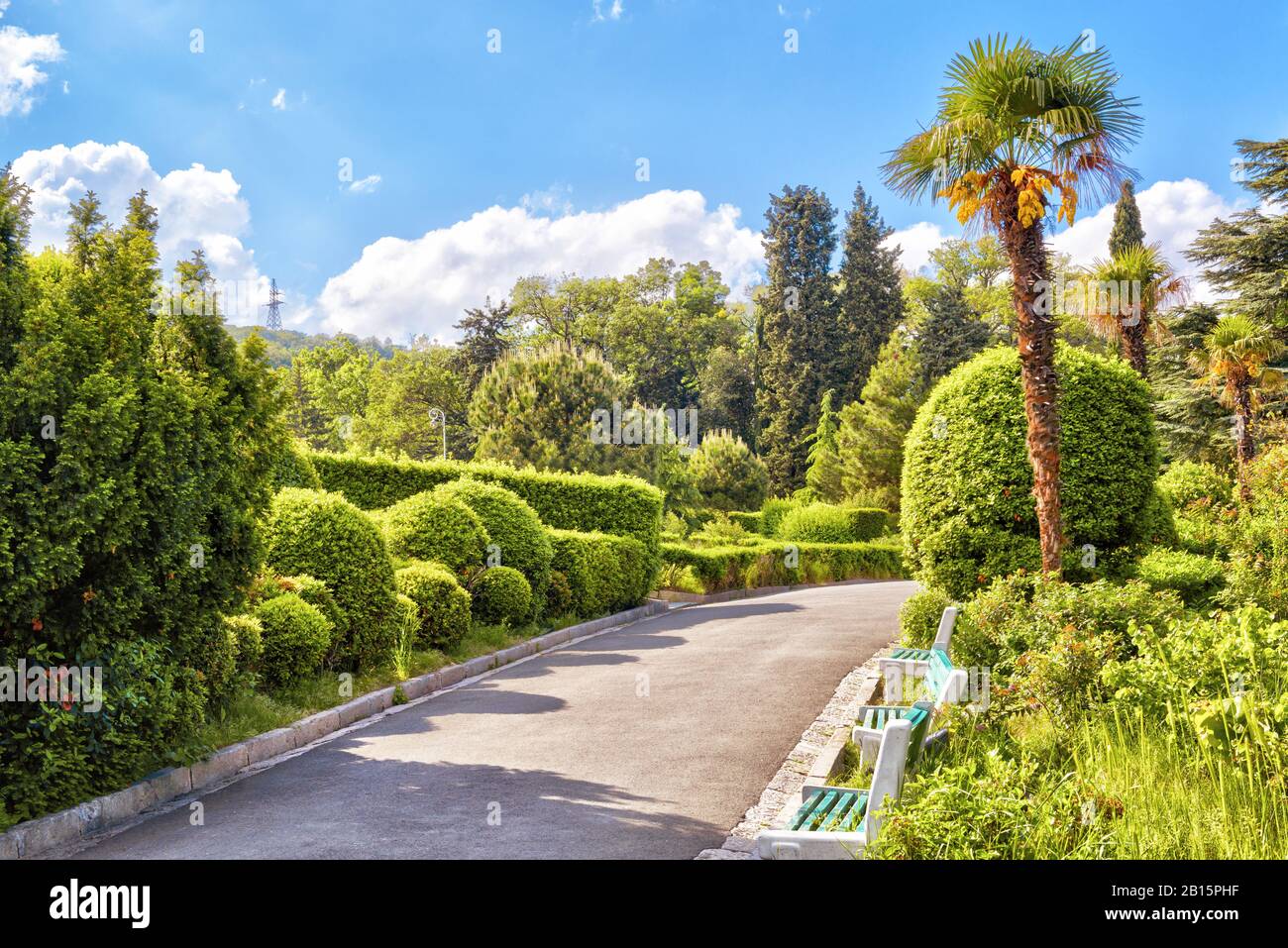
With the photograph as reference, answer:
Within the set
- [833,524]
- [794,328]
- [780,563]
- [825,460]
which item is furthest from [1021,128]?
[794,328]

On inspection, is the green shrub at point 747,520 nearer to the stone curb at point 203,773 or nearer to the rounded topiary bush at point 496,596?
the rounded topiary bush at point 496,596

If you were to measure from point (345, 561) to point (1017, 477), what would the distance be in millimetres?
7764

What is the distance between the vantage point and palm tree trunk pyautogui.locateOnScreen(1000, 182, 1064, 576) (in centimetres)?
1070

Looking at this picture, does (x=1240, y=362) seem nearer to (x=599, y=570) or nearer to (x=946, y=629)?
(x=599, y=570)

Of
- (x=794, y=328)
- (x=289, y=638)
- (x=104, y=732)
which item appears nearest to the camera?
(x=104, y=732)

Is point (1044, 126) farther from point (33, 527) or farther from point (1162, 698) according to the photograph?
point (33, 527)

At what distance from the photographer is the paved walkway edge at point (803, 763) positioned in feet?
18.7

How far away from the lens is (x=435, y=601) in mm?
12305

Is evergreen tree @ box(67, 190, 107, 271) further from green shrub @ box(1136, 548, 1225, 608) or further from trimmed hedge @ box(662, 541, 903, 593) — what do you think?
trimmed hedge @ box(662, 541, 903, 593)

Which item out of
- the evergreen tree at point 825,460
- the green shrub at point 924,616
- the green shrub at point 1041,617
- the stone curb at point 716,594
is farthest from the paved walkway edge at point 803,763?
the evergreen tree at point 825,460

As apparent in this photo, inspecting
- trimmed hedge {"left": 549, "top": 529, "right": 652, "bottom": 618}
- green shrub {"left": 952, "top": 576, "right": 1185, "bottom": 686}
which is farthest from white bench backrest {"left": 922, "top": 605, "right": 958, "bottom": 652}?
trimmed hedge {"left": 549, "top": 529, "right": 652, "bottom": 618}

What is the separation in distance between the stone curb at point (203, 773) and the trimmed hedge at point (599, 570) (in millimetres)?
4979

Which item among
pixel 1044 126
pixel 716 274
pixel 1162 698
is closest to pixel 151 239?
pixel 1162 698
